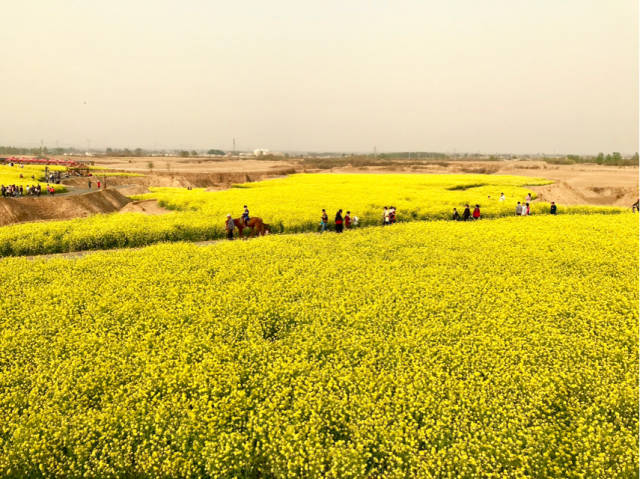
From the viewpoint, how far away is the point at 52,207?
36.4m

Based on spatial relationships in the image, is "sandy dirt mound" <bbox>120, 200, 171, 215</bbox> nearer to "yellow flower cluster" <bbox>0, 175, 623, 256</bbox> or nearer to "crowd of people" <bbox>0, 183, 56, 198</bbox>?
"yellow flower cluster" <bbox>0, 175, 623, 256</bbox>

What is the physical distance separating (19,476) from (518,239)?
910 inches

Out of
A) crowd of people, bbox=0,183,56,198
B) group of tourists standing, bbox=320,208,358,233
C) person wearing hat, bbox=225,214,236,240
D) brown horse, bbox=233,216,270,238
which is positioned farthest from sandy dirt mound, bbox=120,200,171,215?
group of tourists standing, bbox=320,208,358,233

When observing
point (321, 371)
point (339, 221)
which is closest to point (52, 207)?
point (339, 221)

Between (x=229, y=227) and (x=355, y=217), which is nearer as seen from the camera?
(x=229, y=227)

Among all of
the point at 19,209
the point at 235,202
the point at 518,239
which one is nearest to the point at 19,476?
the point at 518,239

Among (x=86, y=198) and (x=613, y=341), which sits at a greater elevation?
(x=86, y=198)

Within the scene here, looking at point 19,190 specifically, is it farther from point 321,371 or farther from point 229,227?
point 321,371

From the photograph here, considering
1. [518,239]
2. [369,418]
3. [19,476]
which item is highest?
[518,239]

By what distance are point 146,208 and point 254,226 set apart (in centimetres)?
1834

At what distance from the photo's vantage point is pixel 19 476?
6.34 meters

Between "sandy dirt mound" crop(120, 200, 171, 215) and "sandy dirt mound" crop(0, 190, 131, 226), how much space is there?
4.70 metres

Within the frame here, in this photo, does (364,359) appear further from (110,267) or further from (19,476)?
(110,267)

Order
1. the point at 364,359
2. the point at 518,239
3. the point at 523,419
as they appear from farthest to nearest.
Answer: the point at 518,239
the point at 364,359
the point at 523,419
